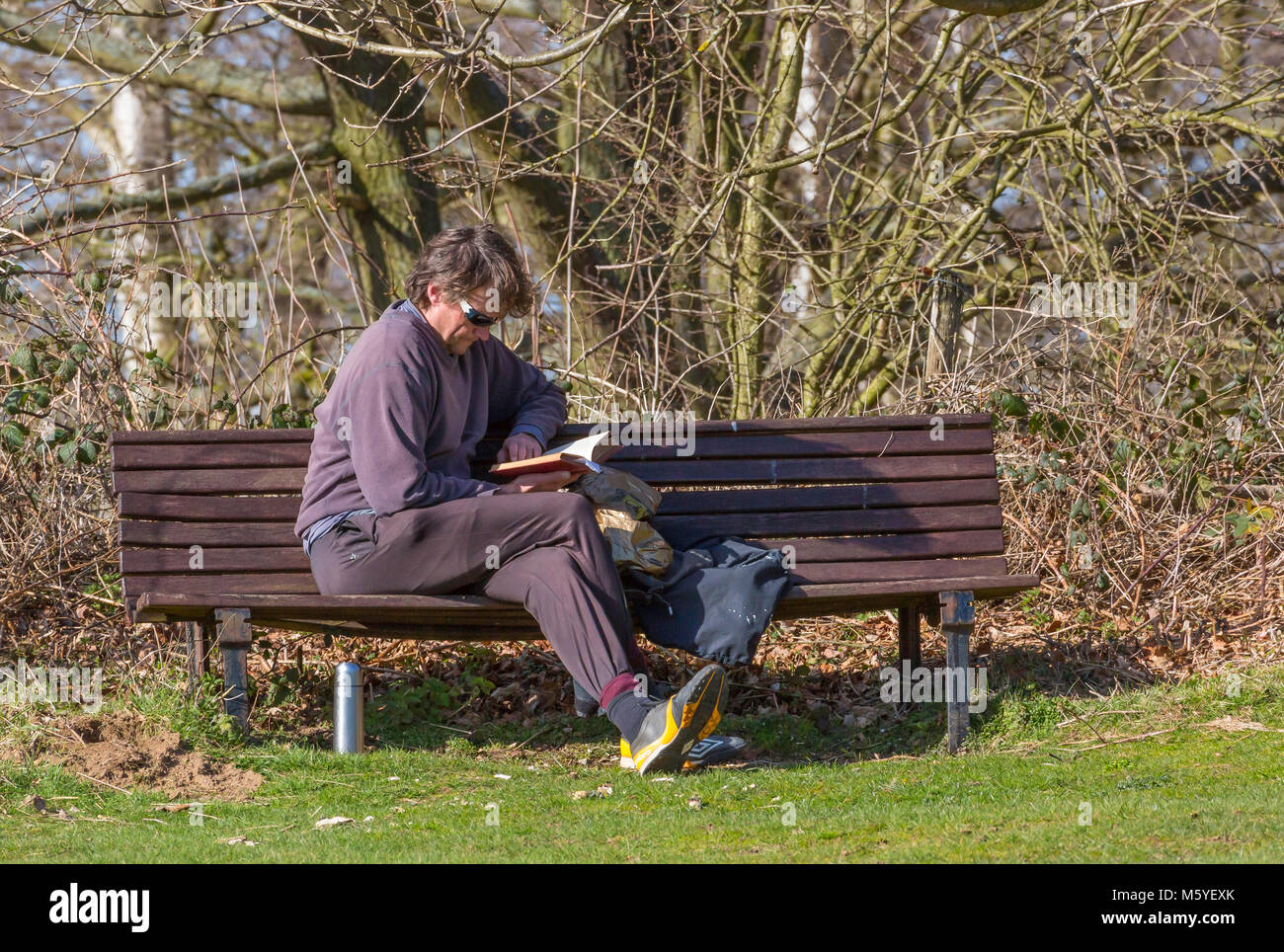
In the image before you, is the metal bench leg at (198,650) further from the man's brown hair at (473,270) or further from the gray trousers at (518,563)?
the man's brown hair at (473,270)

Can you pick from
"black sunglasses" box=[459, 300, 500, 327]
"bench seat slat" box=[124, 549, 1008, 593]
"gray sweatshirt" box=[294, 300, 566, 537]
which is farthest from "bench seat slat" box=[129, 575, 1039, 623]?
"black sunglasses" box=[459, 300, 500, 327]

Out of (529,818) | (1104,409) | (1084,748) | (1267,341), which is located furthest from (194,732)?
(1267,341)

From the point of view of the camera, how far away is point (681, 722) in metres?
4.16

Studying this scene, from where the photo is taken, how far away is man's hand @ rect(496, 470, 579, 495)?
15.8ft

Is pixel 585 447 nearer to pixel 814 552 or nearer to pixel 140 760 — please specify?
pixel 814 552

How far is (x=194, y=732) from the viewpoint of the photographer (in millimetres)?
4648

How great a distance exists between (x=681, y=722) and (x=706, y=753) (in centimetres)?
26

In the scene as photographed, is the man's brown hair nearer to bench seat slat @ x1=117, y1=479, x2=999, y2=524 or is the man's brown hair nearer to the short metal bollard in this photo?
bench seat slat @ x1=117, y1=479, x2=999, y2=524

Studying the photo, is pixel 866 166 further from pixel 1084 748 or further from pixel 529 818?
pixel 529 818

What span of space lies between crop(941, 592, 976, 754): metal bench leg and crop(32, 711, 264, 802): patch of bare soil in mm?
2287

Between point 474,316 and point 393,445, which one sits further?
point 474,316

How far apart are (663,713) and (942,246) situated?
4020mm

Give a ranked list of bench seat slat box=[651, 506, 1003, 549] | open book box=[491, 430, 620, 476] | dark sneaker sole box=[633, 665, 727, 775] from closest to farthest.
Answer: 1. dark sneaker sole box=[633, 665, 727, 775]
2. open book box=[491, 430, 620, 476]
3. bench seat slat box=[651, 506, 1003, 549]

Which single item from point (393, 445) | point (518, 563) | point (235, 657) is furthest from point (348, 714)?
point (393, 445)
